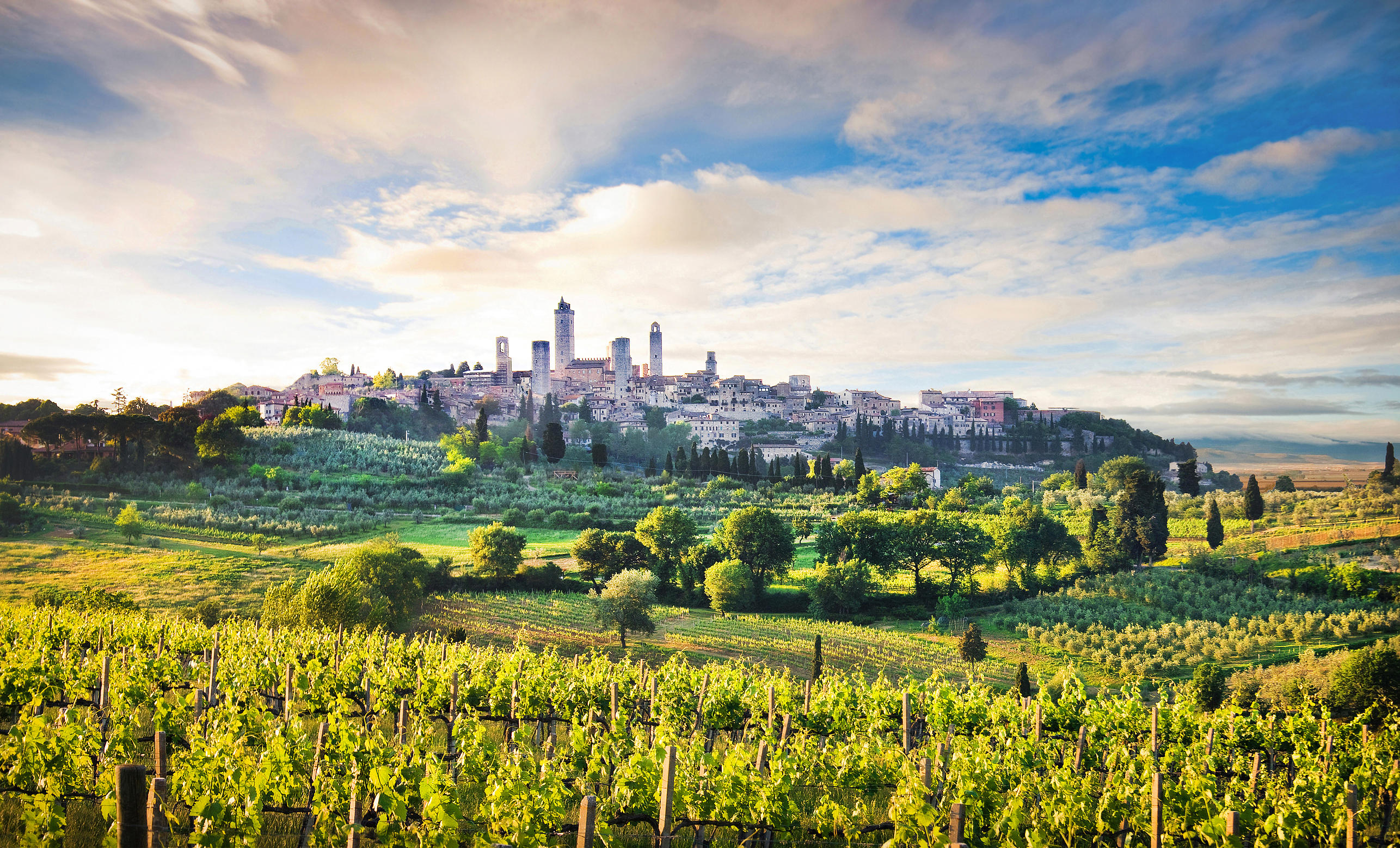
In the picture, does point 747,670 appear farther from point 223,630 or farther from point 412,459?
point 412,459

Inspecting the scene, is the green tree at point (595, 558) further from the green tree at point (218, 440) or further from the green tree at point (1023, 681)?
the green tree at point (218, 440)

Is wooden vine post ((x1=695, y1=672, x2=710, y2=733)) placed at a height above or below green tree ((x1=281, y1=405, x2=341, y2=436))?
below

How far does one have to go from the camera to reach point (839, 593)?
66.5ft

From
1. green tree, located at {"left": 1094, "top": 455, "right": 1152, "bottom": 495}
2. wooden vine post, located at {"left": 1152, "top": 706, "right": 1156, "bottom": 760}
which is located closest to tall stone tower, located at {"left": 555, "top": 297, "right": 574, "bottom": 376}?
green tree, located at {"left": 1094, "top": 455, "right": 1152, "bottom": 495}

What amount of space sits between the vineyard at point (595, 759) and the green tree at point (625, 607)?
279 inches

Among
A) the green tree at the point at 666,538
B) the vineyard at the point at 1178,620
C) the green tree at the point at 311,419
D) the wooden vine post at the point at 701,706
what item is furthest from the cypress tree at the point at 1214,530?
the green tree at the point at 311,419

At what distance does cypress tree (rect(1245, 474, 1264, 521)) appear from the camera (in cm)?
2523

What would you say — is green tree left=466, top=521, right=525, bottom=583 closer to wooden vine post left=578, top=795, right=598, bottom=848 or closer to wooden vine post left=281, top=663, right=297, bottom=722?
wooden vine post left=281, top=663, right=297, bottom=722

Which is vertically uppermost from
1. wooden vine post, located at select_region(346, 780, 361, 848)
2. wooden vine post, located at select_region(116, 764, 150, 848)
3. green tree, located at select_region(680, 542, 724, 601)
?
wooden vine post, located at select_region(116, 764, 150, 848)

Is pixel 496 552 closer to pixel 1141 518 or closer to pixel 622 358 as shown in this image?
pixel 1141 518

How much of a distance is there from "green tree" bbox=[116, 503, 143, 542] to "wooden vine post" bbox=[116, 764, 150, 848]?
21.8m

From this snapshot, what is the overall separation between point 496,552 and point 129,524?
10.6 m

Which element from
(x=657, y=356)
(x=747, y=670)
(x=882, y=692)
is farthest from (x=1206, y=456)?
(x=657, y=356)

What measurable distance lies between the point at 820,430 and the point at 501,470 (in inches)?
1312
